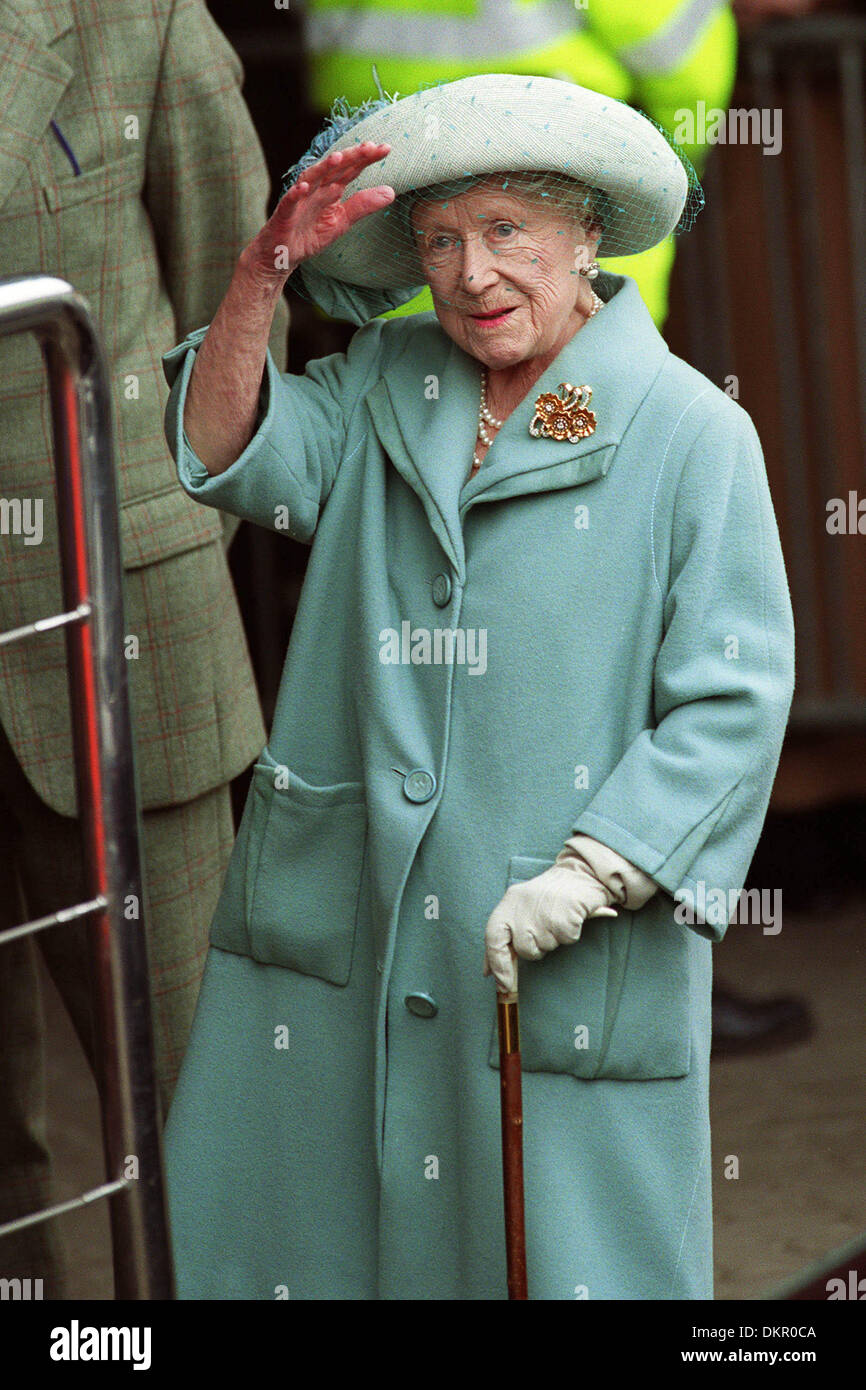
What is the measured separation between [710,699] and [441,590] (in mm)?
312

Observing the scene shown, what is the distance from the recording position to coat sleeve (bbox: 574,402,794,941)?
214cm

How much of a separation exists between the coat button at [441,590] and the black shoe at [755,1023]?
2.11 m

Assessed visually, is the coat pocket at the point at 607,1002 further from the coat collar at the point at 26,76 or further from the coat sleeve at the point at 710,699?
the coat collar at the point at 26,76

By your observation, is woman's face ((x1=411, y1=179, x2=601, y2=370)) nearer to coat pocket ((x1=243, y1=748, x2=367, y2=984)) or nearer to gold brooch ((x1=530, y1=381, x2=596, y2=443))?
gold brooch ((x1=530, y1=381, x2=596, y2=443))

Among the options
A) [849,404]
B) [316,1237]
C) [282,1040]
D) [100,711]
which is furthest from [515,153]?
[849,404]

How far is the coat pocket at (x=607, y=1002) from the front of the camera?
2.23 m

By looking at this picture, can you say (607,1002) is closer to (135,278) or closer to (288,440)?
(288,440)

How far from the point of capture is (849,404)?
493 cm

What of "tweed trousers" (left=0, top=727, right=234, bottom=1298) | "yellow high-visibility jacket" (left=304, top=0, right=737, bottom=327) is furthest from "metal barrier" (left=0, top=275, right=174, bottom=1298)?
"yellow high-visibility jacket" (left=304, top=0, right=737, bottom=327)

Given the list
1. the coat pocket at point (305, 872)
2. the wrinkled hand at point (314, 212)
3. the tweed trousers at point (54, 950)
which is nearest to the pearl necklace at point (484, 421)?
the wrinkled hand at point (314, 212)

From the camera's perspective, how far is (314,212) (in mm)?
2146

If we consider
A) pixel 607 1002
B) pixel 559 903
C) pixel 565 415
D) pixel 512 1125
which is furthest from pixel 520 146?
pixel 512 1125

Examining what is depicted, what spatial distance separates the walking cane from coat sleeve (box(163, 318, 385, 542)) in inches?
23.3
